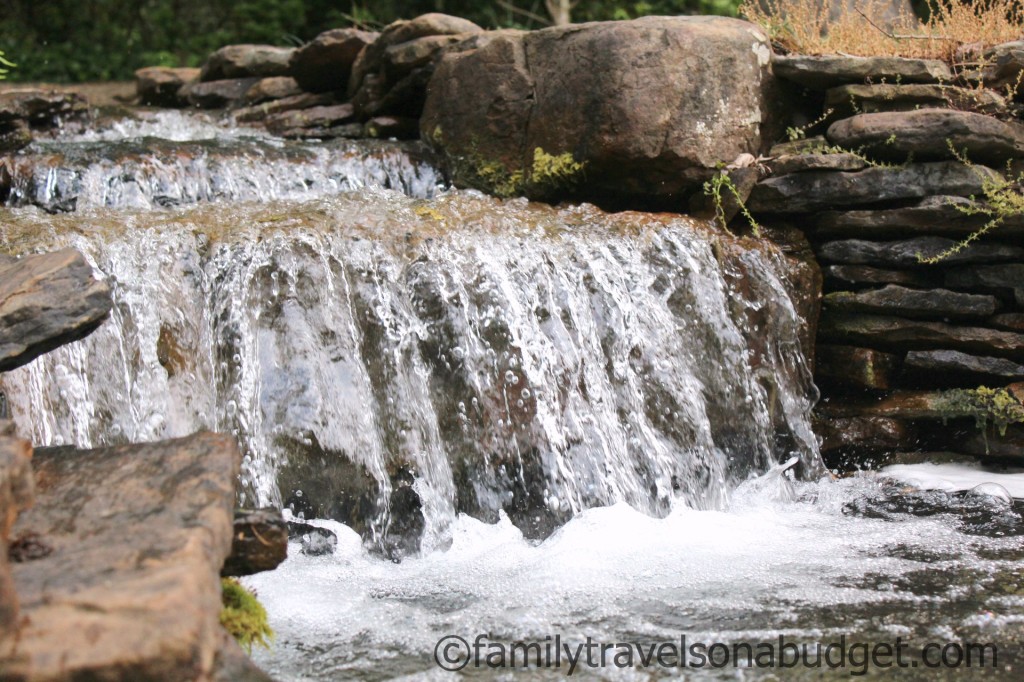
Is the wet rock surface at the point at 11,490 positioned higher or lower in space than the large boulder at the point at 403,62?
lower

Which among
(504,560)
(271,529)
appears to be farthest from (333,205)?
(271,529)

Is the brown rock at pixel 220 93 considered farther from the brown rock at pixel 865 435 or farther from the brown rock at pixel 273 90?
the brown rock at pixel 865 435

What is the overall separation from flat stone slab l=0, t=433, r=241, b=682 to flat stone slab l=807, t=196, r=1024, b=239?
3.79 metres

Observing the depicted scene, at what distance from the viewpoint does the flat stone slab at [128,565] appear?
180 cm

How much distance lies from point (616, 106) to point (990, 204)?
78.5 inches

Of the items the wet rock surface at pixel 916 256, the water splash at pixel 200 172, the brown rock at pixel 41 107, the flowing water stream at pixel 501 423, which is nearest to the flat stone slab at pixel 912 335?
the wet rock surface at pixel 916 256

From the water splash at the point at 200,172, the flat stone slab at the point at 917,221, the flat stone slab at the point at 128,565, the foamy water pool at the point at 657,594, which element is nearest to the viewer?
the flat stone slab at the point at 128,565

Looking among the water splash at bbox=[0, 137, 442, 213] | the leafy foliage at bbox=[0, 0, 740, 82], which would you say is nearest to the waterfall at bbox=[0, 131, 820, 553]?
the water splash at bbox=[0, 137, 442, 213]

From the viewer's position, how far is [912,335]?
17.0ft

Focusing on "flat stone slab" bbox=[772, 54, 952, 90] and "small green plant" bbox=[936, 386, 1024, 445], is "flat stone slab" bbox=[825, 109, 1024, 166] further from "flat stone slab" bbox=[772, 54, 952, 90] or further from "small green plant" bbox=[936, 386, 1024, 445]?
"small green plant" bbox=[936, 386, 1024, 445]

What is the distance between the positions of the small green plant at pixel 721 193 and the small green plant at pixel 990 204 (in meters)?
0.92

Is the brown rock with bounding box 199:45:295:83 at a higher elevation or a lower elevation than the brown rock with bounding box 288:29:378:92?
higher

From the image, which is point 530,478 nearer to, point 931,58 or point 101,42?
point 931,58

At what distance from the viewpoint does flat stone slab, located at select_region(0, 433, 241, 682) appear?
1803 mm
